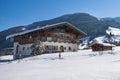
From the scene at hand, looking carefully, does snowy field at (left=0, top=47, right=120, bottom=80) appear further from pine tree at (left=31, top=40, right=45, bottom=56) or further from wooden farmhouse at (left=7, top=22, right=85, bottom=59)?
wooden farmhouse at (left=7, top=22, right=85, bottom=59)

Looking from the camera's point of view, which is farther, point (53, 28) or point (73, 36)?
point (73, 36)

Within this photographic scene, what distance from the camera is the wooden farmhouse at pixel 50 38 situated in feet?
142

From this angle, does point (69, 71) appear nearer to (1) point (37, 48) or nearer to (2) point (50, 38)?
(1) point (37, 48)

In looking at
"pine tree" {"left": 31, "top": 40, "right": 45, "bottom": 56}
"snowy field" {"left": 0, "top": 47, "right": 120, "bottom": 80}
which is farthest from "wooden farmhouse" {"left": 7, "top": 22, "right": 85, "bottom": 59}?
"snowy field" {"left": 0, "top": 47, "right": 120, "bottom": 80}

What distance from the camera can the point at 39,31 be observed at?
4344 centimetres

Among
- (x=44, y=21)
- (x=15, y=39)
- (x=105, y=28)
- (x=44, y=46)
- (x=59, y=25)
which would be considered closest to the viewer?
(x=44, y=46)

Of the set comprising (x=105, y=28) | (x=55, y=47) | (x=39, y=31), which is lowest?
(x=55, y=47)

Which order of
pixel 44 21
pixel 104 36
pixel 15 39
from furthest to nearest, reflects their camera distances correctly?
pixel 44 21 < pixel 104 36 < pixel 15 39

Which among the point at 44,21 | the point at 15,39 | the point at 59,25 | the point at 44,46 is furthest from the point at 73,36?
the point at 44,21

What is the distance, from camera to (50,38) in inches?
1742

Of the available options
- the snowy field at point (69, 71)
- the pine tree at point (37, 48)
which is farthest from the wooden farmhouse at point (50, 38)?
the snowy field at point (69, 71)

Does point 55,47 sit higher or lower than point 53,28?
lower

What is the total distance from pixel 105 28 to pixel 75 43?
107 meters

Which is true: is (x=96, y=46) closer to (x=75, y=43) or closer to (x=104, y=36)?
(x=75, y=43)
